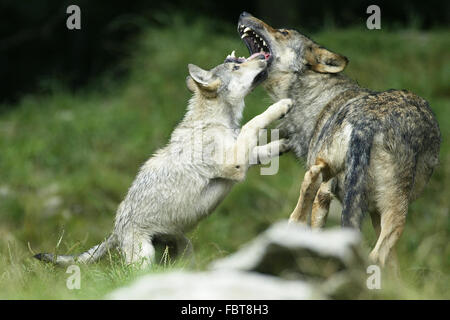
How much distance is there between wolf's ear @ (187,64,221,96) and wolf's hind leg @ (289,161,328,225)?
1.52 meters

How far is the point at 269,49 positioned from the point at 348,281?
11.5 feet

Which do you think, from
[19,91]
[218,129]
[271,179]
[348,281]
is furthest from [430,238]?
[19,91]

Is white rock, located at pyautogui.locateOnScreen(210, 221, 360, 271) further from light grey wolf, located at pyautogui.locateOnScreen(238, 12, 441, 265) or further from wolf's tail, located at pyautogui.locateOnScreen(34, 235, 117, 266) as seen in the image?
wolf's tail, located at pyautogui.locateOnScreen(34, 235, 117, 266)

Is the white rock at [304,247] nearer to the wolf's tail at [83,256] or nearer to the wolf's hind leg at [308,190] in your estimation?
the wolf's hind leg at [308,190]

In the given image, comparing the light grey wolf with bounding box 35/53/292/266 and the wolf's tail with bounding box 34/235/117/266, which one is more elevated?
the light grey wolf with bounding box 35/53/292/266

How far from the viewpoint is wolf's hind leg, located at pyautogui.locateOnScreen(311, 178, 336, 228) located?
6.04 metres

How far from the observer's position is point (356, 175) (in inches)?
220

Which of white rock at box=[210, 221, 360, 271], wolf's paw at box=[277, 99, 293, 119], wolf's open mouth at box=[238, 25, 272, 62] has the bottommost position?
white rock at box=[210, 221, 360, 271]

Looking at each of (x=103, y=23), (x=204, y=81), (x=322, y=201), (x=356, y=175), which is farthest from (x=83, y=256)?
(x=103, y=23)

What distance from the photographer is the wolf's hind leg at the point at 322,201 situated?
604 cm

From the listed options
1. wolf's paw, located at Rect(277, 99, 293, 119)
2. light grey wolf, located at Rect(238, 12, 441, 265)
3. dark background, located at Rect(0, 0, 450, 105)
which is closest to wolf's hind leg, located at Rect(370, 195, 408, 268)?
light grey wolf, located at Rect(238, 12, 441, 265)

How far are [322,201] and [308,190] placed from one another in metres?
0.14

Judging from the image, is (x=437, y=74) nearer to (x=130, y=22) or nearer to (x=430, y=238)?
(x=430, y=238)

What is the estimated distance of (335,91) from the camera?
709 centimetres
